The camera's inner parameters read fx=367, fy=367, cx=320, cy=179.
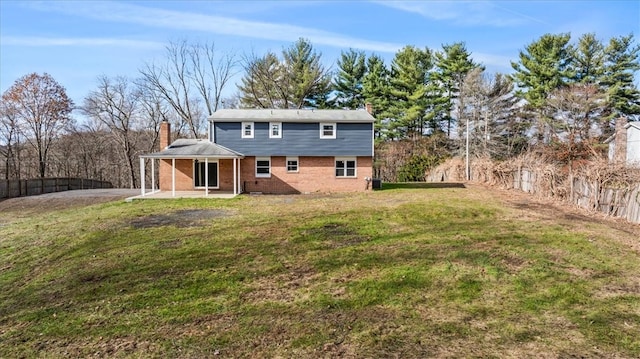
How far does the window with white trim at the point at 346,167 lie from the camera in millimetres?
22188

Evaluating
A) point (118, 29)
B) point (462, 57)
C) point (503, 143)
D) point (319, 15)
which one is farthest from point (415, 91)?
point (118, 29)

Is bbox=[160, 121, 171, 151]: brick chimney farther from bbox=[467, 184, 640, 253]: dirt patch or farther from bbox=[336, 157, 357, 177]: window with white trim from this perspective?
bbox=[467, 184, 640, 253]: dirt patch

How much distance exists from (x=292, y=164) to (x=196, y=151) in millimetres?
5493

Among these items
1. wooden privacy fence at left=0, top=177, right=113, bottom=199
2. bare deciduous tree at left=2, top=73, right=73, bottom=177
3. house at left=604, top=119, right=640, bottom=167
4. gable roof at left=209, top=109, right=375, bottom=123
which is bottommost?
wooden privacy fence at left=0, top=177, right=113, bottom=199

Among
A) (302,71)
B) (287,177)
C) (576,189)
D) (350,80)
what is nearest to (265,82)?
(302,71)

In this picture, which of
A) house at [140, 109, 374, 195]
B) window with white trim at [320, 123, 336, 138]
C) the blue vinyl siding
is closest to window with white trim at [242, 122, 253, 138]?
house at [140, 109, 374, 195]

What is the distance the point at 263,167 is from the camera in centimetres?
2203

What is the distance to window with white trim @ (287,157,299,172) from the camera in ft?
72.0

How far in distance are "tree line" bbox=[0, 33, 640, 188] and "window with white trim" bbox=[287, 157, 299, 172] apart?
15544mm

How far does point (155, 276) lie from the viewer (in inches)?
267

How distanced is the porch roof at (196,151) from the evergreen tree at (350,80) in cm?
1899

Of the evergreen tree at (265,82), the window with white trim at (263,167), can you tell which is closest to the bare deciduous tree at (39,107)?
the evergreen tree at (265,82)

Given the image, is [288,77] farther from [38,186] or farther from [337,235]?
[337,235]

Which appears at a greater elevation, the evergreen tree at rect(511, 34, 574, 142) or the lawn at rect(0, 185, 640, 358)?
the evergreen tree at rect(511, 34, 574, 142)
